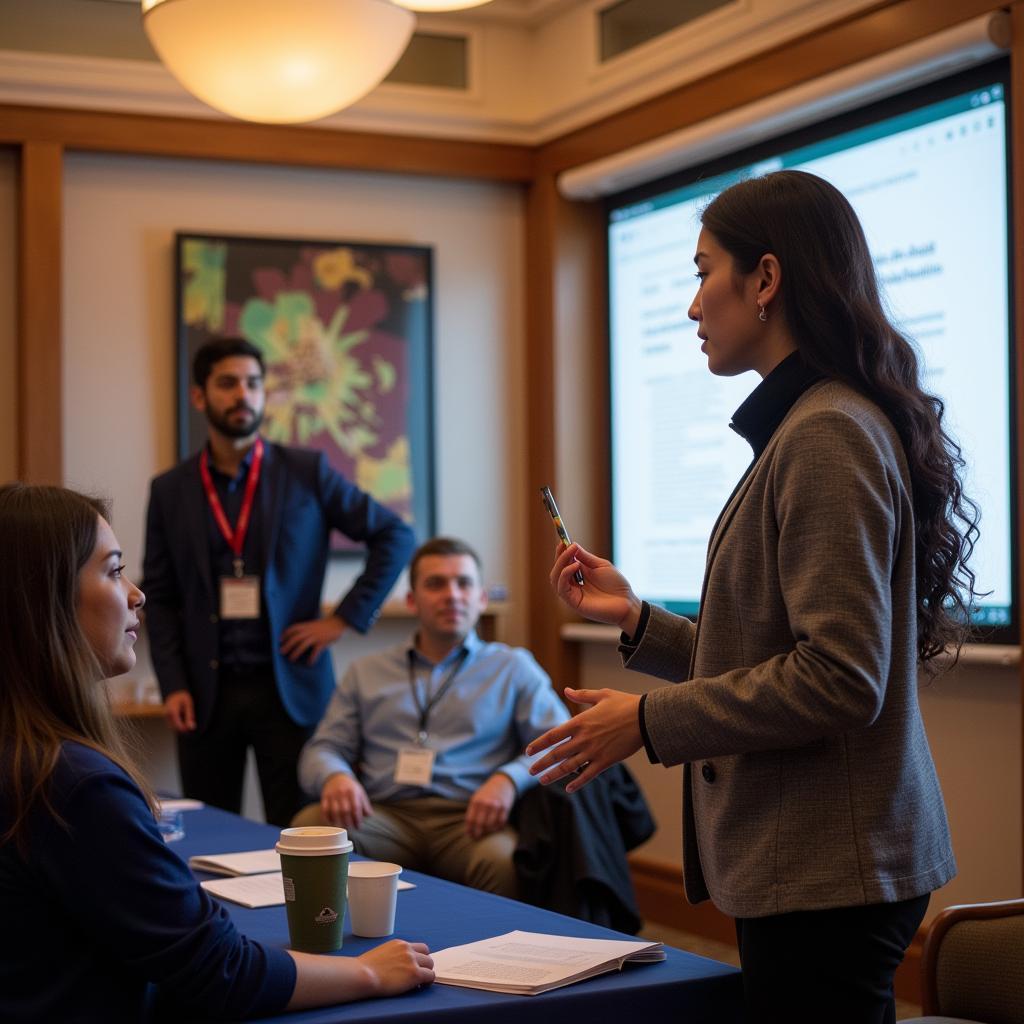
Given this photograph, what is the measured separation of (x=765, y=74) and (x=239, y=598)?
2.35m

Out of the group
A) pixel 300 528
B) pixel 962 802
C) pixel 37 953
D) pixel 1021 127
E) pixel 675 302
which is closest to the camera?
pixel 37 953

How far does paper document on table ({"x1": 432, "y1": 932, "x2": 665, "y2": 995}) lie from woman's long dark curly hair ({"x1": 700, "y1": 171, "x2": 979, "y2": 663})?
0.57 m

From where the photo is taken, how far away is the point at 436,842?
11.4ft

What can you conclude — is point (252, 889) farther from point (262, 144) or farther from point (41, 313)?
point (262, 144)

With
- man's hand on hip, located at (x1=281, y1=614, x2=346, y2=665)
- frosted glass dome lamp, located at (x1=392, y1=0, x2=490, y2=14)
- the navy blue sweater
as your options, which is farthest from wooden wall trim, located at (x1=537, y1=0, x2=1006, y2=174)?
the navy blue sweater

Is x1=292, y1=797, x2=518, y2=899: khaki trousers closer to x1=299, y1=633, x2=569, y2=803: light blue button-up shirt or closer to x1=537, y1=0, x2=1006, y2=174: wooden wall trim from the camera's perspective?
x1=299, y1=633, x2=569, y2=803: light blue button-up shirt

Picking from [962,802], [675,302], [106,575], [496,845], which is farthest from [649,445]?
[106,575]

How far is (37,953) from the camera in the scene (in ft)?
4.75

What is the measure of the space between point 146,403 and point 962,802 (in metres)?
3.17

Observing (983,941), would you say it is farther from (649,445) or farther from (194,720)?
(649,445)

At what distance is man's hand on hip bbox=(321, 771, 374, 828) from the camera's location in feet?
11.1

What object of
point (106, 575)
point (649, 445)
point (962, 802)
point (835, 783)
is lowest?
point (962, 802)

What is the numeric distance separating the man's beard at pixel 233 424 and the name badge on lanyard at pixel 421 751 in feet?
3.04

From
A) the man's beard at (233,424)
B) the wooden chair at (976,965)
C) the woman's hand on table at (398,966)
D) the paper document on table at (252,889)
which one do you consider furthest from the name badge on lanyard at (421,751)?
the woman's hand on table at (398,966)
